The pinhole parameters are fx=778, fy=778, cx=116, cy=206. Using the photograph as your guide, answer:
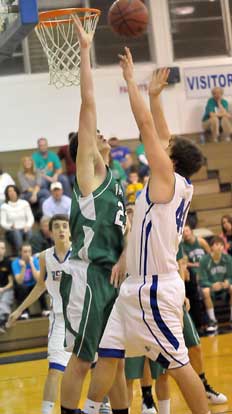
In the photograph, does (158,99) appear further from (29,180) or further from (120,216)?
(29,180)

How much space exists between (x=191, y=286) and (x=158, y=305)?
252 inches

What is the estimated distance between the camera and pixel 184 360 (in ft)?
14.7

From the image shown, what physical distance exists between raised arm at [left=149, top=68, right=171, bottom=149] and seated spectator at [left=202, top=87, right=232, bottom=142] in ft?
39.4

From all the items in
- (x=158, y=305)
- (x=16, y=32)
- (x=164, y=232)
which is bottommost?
(x=158, y=305)

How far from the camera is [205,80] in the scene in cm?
1794

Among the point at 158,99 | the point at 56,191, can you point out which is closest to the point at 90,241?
the point at 158,99

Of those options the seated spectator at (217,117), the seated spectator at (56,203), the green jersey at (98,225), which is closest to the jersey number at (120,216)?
the green jersey at (98,225)

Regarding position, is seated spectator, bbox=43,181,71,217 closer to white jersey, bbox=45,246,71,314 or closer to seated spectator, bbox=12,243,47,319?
seated spectator, bbox=12,243,47,319

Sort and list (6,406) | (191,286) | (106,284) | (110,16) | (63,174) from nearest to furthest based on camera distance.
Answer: (106,284)
(110,16)
(6,406)
(191,286)
(63,174)

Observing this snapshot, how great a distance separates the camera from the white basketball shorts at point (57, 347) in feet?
19.3

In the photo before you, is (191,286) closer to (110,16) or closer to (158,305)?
(110,16)

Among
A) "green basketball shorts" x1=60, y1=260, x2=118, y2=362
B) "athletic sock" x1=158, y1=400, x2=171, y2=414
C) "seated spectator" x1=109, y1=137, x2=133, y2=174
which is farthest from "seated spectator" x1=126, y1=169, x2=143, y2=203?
"green basketball shorts" x1=60, y1=260, x2=118, y2=362

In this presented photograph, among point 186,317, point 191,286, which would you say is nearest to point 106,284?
point 186,317

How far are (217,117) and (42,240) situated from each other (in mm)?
6024
